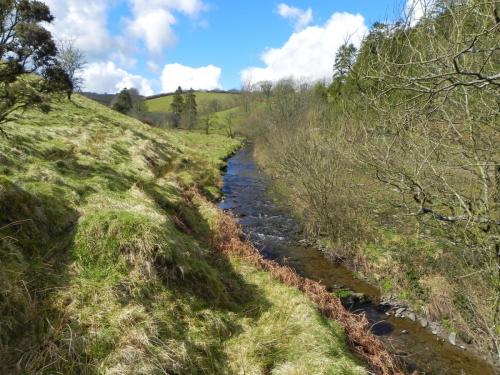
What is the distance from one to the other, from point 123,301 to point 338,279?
10103mm

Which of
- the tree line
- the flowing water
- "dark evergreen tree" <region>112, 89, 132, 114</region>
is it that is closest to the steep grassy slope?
the flowing water

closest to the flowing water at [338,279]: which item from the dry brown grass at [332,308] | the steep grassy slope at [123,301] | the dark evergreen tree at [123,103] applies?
the dry brown grass at [332,308]

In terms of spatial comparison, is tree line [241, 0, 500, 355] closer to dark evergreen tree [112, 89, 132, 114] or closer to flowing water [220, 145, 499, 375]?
flowing water [220, 145, 499, 375]

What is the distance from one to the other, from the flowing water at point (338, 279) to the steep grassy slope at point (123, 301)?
3.18 metres

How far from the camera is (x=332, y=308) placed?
35.3 ft

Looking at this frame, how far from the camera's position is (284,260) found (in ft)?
53.1

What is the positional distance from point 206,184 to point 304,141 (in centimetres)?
1096

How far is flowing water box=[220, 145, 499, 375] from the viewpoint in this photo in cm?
1016

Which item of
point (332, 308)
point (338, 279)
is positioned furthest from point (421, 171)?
point (338, 279)

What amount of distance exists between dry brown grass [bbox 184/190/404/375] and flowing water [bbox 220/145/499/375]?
0.59 meters

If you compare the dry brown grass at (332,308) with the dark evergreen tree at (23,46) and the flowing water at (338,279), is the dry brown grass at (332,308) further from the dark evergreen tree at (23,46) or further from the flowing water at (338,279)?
the dark evergreen tree at (23,46)

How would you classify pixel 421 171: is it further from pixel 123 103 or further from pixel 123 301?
pixel 123 103

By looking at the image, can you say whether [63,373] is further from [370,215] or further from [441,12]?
[370,215]

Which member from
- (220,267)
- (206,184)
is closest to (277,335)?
(220,267)
